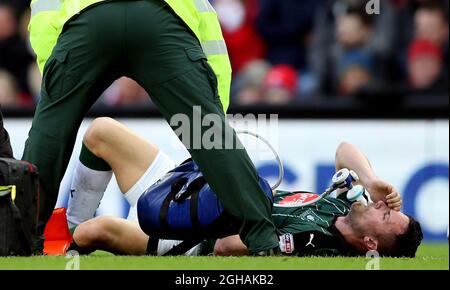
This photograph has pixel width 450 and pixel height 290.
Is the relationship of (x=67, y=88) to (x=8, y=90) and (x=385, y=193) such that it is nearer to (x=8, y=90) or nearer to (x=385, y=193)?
(x=385, y=193)

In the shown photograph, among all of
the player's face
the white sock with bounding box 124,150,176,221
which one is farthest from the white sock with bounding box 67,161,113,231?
the player's face

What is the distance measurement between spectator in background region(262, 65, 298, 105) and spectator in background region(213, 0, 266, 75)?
35 cm

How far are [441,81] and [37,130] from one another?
5.75 meters

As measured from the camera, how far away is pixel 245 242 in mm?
6406

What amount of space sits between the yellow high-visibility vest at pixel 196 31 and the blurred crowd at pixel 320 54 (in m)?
4.66

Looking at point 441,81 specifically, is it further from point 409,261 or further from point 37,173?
point 37,173

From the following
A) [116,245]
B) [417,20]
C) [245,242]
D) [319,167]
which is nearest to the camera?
[245,242]

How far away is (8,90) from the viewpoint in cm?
1182

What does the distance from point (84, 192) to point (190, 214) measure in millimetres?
1214

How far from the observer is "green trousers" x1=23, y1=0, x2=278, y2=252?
6320mm

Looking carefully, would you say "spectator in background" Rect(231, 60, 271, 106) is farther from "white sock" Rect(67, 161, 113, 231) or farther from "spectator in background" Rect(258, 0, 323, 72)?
"white sock" Rect(67, 161, 113, 231)

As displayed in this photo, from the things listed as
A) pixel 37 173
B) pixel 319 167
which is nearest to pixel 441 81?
pixel 319 167

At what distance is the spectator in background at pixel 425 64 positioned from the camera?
11469 mm

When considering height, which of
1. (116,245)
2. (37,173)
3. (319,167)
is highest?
(37,173)
